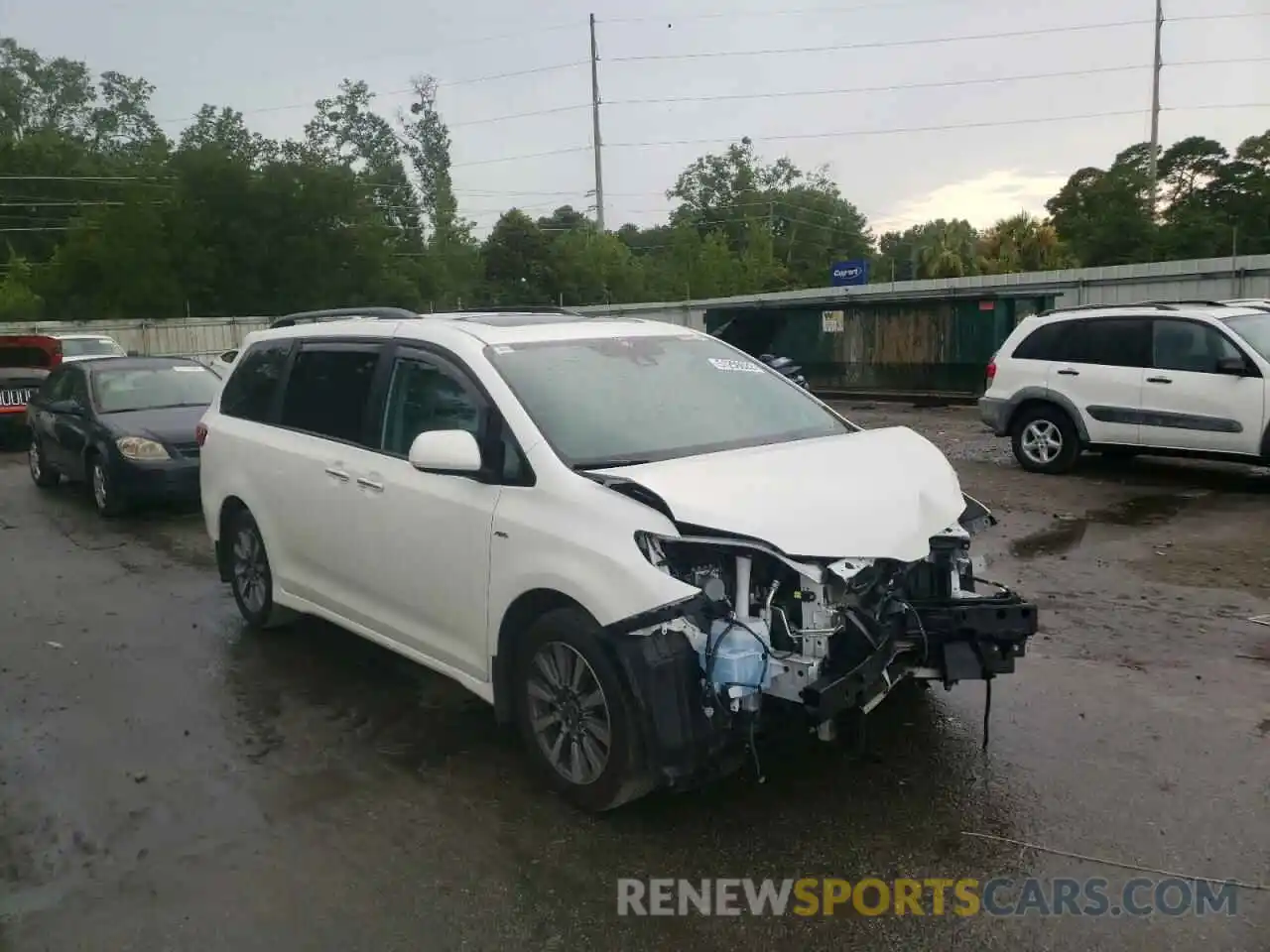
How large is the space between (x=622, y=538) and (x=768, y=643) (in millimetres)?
620

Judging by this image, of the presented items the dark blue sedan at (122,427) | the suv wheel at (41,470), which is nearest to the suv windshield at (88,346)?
the dark blue sedan at (122,427)

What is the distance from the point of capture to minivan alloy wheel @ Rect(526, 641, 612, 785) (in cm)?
399

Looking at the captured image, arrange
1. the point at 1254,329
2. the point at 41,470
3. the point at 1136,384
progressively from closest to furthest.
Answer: the point at 1254,329
the point at 1136,384
the point at 41,470

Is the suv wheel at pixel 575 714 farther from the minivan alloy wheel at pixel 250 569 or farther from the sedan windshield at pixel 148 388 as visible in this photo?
the sedan windshield at pixel 148 388

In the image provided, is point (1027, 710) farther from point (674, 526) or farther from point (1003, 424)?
point (1003, 424)

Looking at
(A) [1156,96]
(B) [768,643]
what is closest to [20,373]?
(B) [768,643]

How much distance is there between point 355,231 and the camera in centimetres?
4003

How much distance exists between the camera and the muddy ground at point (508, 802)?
11.3 feet

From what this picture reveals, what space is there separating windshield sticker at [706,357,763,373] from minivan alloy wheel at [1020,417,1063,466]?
7206 millimetres

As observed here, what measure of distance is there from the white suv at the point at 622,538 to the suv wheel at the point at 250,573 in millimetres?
600

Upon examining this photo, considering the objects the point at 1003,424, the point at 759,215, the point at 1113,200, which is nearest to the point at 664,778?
the point at 1003,424

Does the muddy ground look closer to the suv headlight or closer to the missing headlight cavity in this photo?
the missing headlight cavity

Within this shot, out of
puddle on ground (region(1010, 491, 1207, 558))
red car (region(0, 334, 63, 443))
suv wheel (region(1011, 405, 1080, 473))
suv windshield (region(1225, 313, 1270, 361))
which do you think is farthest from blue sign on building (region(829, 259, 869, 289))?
puddle on ground (region(1010, 491, 1207, 558))

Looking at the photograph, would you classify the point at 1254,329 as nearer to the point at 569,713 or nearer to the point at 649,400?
the point at 649,400
